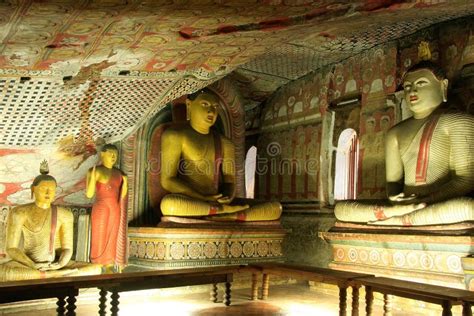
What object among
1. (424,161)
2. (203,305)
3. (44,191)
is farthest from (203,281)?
(424,161)

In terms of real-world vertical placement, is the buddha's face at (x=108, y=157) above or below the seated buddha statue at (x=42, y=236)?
above

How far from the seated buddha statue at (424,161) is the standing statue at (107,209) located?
2.44m

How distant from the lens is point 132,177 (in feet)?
23.2

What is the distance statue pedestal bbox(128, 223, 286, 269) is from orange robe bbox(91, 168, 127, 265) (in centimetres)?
48

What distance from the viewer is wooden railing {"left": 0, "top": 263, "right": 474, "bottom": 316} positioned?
3709mm

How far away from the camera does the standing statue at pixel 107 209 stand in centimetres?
601

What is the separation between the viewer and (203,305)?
5.45 m

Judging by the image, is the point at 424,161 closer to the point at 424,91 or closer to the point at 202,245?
the point at 424,91

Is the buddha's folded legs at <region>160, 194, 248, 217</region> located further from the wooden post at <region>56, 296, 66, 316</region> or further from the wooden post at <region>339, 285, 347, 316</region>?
the wooden post at <region>56, 296, 66, 316</region>

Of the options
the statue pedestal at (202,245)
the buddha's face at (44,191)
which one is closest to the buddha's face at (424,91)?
the statue pedestal at (202,245)

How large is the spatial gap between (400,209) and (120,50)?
3114 mm

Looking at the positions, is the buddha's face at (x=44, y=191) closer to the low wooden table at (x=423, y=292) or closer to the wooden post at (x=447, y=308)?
the low wooden table at (x=423, y=292)

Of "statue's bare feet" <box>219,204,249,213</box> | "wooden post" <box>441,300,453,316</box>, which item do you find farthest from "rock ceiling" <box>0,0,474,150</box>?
"wooden post" <box>441,300,453,316</box>

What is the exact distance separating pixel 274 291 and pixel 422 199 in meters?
1.93
